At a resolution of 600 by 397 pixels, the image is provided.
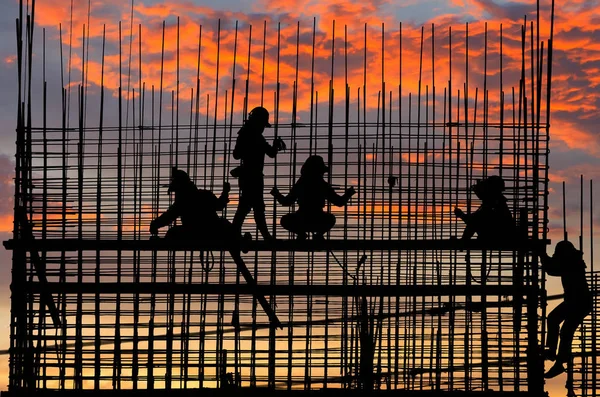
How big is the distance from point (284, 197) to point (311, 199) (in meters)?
0.23

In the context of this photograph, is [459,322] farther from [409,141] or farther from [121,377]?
[121,377]

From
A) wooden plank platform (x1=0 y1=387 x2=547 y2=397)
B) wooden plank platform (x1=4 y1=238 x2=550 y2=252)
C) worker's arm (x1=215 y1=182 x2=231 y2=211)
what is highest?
worker's arm (x1=215 y1=182 x2=231 y2=211)

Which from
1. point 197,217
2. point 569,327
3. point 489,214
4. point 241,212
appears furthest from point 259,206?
point 569,327

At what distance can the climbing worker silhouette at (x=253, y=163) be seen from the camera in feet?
29.2

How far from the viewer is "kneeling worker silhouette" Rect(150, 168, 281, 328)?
8516mm

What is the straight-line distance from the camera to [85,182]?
8750 mm

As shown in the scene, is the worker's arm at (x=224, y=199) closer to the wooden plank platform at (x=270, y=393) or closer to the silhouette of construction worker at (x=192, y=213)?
the silhouette of construction worker at (x=192, y=213)

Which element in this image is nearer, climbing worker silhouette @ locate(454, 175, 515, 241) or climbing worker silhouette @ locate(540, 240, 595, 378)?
climbing worker silhouette @ locate(454, 175, 515, 241)

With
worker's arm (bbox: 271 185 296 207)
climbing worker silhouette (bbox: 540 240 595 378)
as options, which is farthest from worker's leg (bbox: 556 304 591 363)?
worker's arm (bbox: 271 185 296 207)

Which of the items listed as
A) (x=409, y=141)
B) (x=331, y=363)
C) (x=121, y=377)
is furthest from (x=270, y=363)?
(x=409, y=141)

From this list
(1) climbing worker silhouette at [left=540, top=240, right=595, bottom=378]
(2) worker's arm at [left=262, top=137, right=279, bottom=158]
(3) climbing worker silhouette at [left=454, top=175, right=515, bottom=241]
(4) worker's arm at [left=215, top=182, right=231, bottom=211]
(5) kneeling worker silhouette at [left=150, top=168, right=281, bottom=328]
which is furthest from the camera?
(1) climbing worker silhouette at [left=540, top=240, right=595, bottom=378]

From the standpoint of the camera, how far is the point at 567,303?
378 inches

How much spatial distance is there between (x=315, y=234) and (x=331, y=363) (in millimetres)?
1209

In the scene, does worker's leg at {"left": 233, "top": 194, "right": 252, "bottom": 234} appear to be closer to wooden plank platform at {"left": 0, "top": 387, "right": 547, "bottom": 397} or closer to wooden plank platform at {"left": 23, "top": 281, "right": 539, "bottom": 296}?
wooden plank platform at {"left": 23, "top": 281, "right": 539, "bottom": 296}
